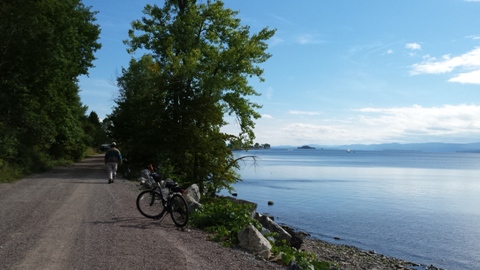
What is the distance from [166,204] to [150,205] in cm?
69

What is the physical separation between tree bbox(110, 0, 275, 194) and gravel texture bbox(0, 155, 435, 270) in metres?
8.73

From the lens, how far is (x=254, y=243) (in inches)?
382

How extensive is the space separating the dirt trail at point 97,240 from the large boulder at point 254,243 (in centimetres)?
44

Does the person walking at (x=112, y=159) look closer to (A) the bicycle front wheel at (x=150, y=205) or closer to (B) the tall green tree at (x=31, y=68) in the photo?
(B) the tall green tree at (x=31, y=68)

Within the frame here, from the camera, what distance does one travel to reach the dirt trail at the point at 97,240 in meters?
7.62

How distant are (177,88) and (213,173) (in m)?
5.66

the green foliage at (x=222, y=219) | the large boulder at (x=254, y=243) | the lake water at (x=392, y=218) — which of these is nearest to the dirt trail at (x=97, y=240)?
the large boulder at (x=254, y=243)

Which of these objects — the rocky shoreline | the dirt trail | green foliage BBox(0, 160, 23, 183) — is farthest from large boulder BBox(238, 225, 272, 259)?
green foliage BBox(0, 160, 23, 183)

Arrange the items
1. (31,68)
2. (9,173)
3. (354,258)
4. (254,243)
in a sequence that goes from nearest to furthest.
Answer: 1. (254,243)
2. (354,258)
3. (9,173)
4. (31,68)

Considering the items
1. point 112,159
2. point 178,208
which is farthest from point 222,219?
point 112,159

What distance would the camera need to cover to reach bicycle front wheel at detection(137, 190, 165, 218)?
474 inches

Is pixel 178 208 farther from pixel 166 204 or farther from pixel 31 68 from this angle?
pixel 31 68

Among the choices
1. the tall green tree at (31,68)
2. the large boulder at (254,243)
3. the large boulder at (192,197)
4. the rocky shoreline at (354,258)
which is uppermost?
the tall green tree at (31,68)

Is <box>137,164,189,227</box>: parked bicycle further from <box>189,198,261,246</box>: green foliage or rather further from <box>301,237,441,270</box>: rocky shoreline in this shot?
<box>301,237,441,270</box>: rocky shoreline
